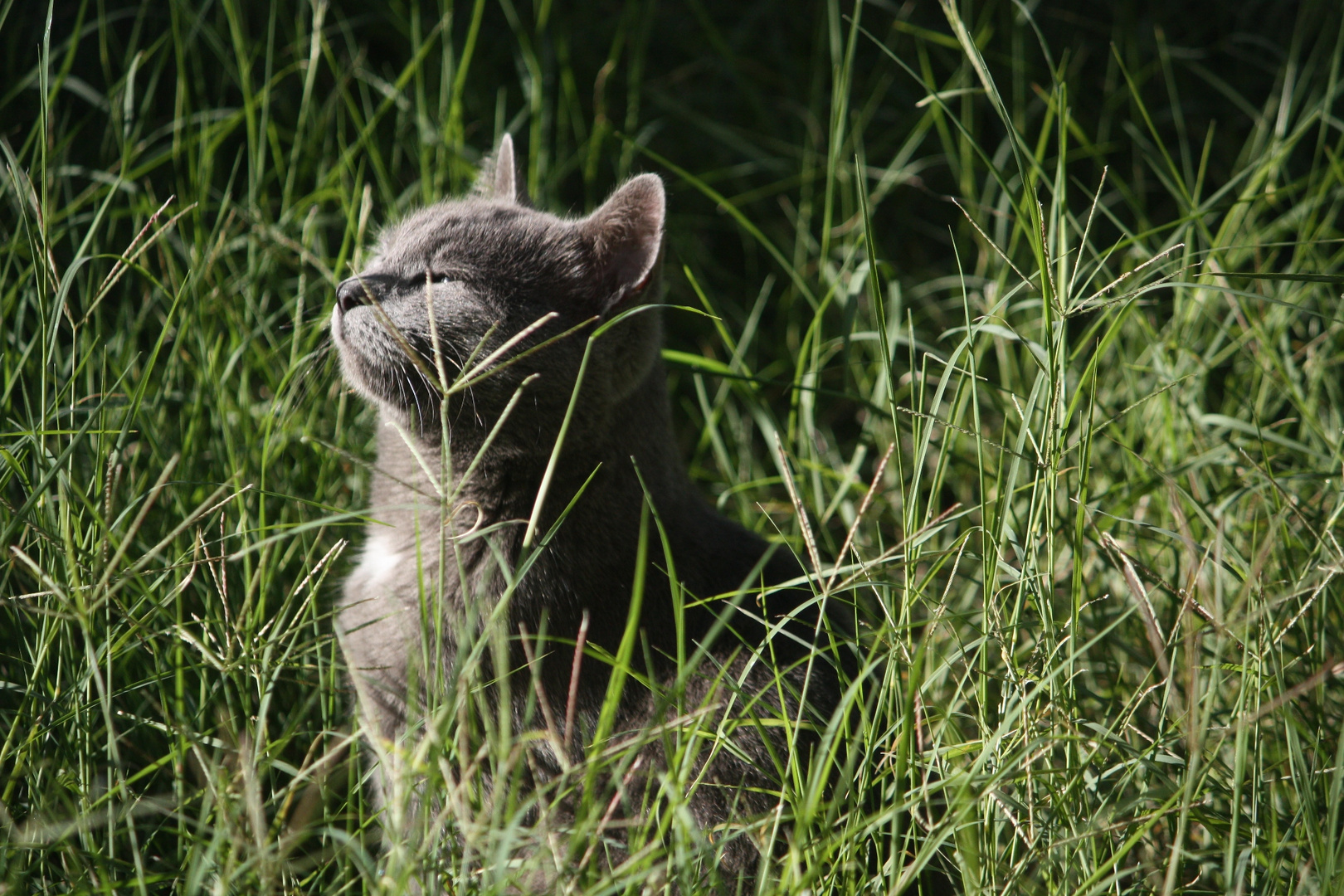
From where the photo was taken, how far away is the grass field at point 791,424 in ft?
3.72

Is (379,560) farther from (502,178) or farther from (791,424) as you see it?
(791,424)

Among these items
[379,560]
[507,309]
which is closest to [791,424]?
[507,309]

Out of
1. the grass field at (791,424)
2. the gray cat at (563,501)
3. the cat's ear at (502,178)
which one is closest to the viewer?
the grass field at (791,424)

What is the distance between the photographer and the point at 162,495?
162cm

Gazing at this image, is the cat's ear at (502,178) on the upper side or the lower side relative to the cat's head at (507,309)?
upper

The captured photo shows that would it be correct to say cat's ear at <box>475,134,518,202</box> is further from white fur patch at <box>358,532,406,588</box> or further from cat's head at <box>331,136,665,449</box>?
white fur patch at <box>358,532,406,588</box>

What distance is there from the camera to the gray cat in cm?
139

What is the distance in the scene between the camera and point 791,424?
1984 mm

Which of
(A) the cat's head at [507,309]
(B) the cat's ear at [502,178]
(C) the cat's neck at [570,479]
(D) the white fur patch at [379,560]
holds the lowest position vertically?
(D) the white fur patch at [379,560]

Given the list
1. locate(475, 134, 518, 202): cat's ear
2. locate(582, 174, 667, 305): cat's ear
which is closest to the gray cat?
locate(582, 174, 667, 305): cat's ear

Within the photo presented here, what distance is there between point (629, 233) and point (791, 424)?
2.01 ft

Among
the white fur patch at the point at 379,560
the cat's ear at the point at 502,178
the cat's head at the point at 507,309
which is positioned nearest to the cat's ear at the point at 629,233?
the cat's head at the point at 507,309

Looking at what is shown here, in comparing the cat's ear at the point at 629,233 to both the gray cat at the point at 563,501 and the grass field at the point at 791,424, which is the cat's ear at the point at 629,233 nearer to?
the gray cat at the point at 563,501

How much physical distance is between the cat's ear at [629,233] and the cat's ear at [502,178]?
0.95 ft
